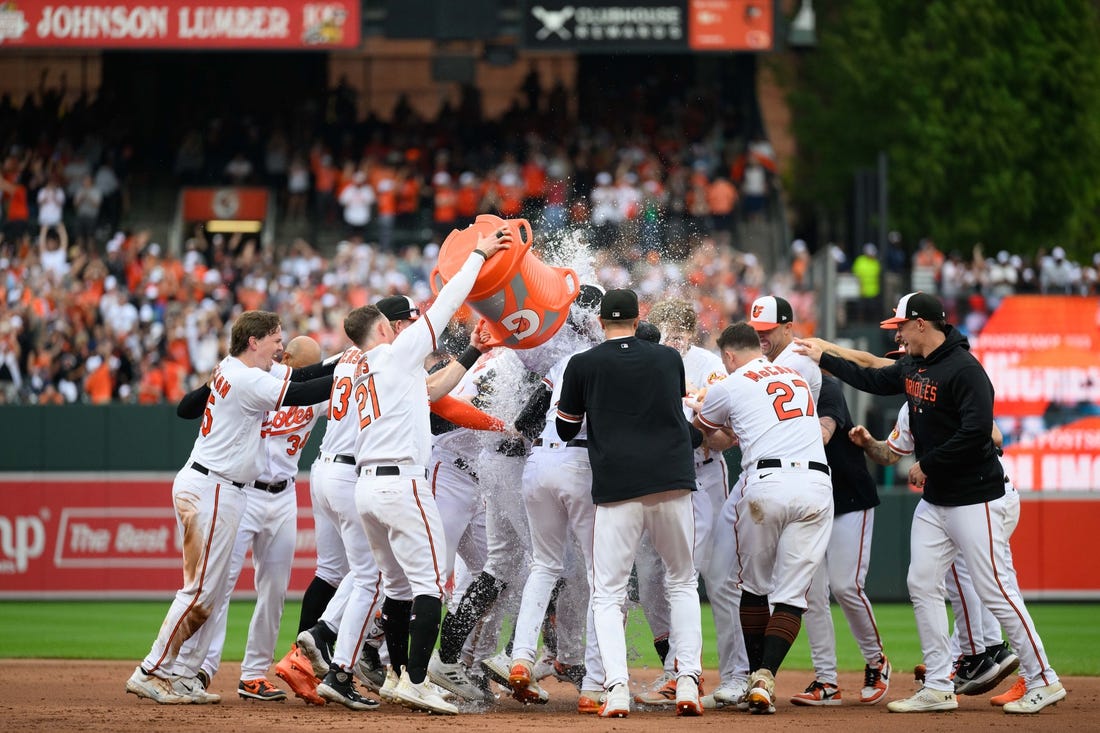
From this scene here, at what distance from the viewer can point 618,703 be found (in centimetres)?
811

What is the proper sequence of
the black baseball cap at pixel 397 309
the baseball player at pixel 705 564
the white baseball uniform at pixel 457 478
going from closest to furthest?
the black baseball cap at pixel 397 309 → the baseball player at pixel 705 564 → the white baseball uniform at pixel 457 478

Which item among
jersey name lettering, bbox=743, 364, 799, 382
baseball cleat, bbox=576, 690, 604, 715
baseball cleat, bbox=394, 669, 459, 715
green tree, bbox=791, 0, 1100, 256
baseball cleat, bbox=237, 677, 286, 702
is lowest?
baseball cleat, bbox=237, 677, 286, 702

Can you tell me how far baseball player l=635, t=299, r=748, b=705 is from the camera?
9.09 meters

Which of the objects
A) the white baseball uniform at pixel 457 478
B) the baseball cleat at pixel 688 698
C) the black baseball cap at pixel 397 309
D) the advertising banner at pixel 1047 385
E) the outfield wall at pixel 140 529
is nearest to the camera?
the baseball cleat at pixel 688 698

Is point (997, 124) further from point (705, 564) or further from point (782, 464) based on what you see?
point (782, 464)

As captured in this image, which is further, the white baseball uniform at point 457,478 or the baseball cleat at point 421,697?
the white baseball uniform at point 457,478

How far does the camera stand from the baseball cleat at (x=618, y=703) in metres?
8.10

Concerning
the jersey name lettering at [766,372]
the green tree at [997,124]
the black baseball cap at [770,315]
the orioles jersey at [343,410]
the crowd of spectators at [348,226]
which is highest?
the green tree at [997,124]

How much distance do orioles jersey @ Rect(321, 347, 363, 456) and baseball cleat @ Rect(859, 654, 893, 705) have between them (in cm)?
346

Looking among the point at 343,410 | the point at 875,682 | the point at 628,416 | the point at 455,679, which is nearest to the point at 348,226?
the point at 343,410

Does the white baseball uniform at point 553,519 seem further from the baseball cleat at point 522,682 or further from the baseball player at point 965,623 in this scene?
the baseball player at point 965,623

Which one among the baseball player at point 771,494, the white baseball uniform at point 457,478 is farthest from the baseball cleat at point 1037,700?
the white baseball uniform at point 457,478

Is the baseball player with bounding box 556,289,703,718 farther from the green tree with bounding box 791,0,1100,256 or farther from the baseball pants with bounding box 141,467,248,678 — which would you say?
the green tree with bounding box 791,0,1100,256


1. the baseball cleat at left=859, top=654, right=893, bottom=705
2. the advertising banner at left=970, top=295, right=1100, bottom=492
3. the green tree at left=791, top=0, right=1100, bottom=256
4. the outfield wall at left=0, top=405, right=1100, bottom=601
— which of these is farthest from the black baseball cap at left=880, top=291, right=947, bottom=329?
the green tree at left=791, top=0, right=1100, bottom=256
